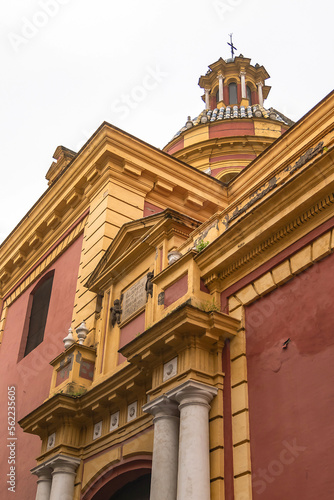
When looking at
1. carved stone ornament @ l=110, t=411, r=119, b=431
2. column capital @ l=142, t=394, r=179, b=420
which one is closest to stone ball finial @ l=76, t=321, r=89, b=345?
carved stone ornament @ l=110, t=411, r=119, b=431

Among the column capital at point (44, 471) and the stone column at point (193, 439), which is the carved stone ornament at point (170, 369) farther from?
the column capital at point (44, 471)

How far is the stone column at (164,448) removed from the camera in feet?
25.4

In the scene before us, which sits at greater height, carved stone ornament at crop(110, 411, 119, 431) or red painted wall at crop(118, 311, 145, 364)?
red painted wall at crop(118, 311, 145, 364)

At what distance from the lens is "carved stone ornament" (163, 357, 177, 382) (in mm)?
8570

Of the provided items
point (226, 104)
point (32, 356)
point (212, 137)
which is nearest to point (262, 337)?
point (32, 356)

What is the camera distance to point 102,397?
1030cm

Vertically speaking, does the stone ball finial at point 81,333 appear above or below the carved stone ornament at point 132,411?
above

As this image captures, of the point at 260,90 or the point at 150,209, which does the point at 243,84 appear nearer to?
the point at 260,90

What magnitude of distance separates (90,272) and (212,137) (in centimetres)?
1081

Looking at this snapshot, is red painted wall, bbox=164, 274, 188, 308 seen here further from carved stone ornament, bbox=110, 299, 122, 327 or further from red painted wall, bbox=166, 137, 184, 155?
red painted wall, bbox=166, 137, 184, 155

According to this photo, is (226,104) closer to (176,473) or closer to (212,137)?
(212,137)

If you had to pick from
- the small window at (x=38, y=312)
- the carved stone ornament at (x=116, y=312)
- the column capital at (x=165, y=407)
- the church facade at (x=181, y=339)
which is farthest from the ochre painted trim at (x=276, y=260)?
the small window at (x=38, y=312)

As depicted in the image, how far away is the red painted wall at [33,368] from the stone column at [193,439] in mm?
5959

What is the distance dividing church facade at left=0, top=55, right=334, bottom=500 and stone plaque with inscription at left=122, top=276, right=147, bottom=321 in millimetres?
45
